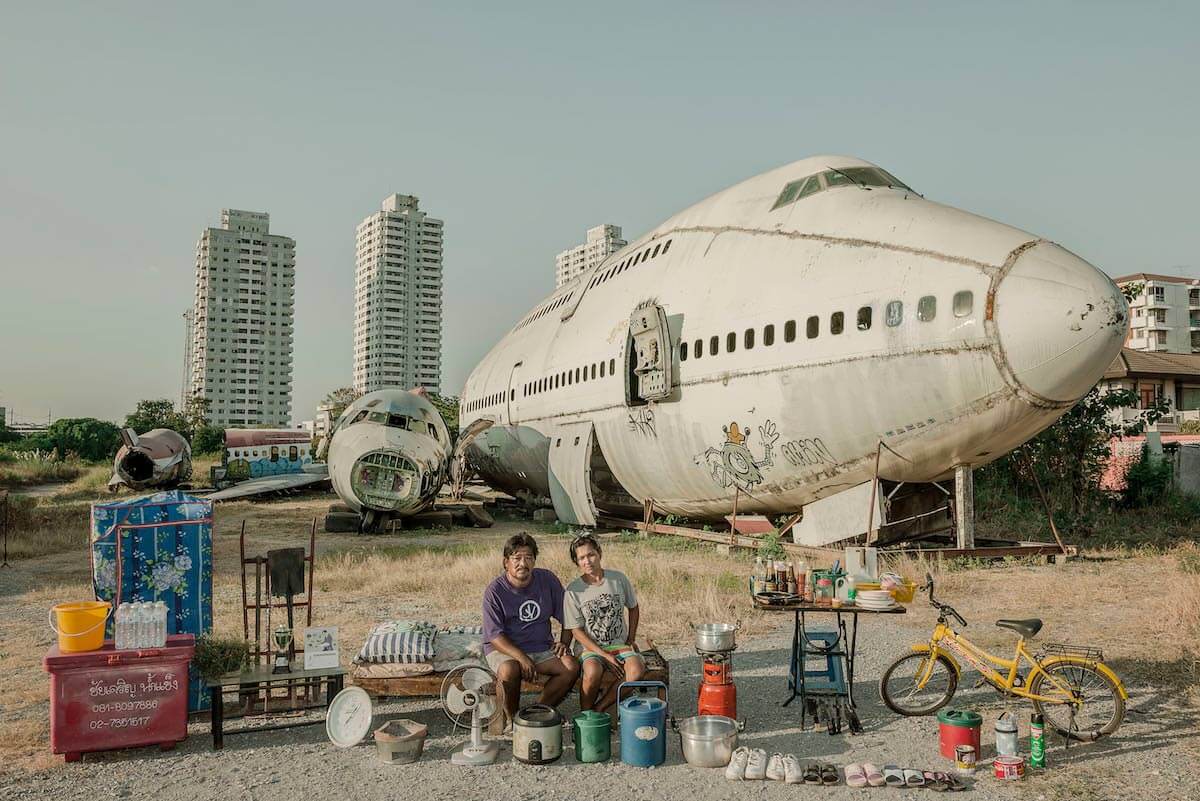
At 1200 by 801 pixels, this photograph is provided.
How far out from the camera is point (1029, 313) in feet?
40.2

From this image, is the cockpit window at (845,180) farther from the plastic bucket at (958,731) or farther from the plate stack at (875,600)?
the plastic bucket at (958,731)

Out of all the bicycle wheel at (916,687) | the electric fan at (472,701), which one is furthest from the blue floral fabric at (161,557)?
the bicycle wheel at (916,687)

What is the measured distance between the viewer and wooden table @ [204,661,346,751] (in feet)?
23.1

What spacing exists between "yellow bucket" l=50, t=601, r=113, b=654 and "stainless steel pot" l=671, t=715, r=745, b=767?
4.79m

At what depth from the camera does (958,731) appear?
21.4 feet

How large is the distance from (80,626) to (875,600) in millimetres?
6652

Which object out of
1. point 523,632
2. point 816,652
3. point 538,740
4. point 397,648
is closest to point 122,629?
point 397,648

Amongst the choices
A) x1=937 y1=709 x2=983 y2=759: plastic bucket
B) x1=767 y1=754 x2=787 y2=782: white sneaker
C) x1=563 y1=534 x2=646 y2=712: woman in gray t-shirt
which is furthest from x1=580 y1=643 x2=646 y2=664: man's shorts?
x1=937 y1=709 x2=983 y2=759: plastic bucket

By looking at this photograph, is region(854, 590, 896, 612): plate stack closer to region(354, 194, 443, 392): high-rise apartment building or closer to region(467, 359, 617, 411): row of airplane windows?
region(467, 359, 617, 411): row of airplane windows

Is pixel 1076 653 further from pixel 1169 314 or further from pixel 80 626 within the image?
pixel 1169 314

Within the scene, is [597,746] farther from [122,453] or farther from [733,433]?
Answer: [122,453]

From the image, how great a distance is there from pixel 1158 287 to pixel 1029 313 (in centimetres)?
10258

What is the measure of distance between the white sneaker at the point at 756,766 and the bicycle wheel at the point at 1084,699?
2303 mm

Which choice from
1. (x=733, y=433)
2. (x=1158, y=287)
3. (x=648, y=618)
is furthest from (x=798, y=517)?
(x=1158, y=287)
